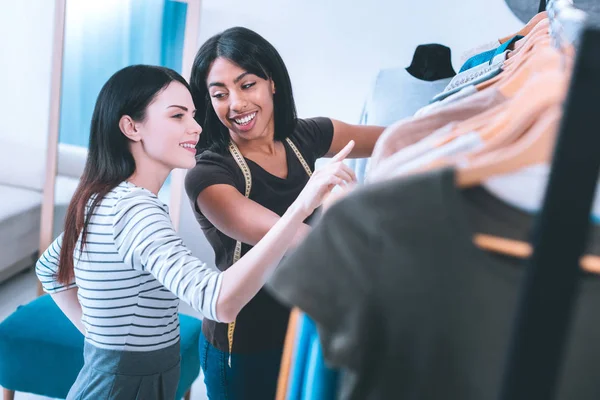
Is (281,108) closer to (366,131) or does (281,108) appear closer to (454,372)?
(366,131)

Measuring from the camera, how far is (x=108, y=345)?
1.19 meters

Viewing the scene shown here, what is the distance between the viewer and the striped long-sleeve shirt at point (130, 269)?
1.08 m

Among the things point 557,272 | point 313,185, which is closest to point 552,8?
point 313,185

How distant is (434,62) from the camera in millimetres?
1907

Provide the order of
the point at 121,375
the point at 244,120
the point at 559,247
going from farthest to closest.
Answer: the point at 244,120
the point at 121,375
the point at 559,247

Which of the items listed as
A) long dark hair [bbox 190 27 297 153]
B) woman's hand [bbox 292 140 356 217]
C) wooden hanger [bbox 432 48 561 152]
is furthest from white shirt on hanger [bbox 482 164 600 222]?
long dark hair [bbox 190 27 297 153]

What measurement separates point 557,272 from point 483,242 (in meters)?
0.08

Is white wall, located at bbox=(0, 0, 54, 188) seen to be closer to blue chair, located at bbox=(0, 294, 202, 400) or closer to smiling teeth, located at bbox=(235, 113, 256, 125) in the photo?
blue chair, located at bbox=(0, 294, 202, 400)

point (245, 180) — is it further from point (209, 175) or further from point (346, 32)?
point (346, 32)

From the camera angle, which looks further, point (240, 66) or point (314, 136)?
point (314, 136)

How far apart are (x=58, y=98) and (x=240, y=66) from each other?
5.47 ft

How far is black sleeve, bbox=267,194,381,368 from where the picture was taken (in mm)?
477

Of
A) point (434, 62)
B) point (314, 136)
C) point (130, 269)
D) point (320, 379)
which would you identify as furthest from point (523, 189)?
point (434, 62)

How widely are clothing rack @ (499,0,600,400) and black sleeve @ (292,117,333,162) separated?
119 cm
